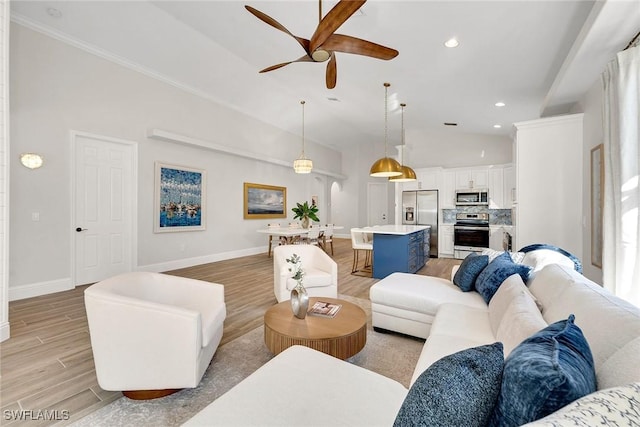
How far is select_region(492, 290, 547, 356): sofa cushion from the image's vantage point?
1279mm

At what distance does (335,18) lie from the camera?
2137 mm

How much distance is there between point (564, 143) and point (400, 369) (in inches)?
144

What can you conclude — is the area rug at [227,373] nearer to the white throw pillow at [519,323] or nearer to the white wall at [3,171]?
the white throw pillow at [519,323]

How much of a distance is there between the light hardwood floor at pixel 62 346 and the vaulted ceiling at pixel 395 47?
344 centimetres

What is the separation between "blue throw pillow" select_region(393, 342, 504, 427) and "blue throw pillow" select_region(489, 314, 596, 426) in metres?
0.03

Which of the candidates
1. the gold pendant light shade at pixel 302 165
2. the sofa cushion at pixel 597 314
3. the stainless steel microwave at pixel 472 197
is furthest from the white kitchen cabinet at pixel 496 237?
the sofa cushion at pixel 597 314

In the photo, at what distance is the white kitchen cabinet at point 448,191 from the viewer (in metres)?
7.45

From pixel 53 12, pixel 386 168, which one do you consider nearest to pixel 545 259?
pixel 386 168

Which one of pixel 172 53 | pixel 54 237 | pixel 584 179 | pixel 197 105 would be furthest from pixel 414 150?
pixel 54 237

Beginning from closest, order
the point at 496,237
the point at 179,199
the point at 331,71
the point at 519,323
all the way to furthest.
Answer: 1. the point at 519,323
2. the point at 331,71
3. the point at 179,199
4. the point at 496,237

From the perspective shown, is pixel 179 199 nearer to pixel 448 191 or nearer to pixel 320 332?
pixel 320 332

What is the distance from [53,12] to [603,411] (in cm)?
600

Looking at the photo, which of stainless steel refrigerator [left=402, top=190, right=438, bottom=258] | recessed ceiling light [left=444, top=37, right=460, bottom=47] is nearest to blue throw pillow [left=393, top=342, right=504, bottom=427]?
recessed ceiling light [left=444, top=37, right=460, bottom=47]

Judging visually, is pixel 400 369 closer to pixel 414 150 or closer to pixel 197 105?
pixel 197 105
